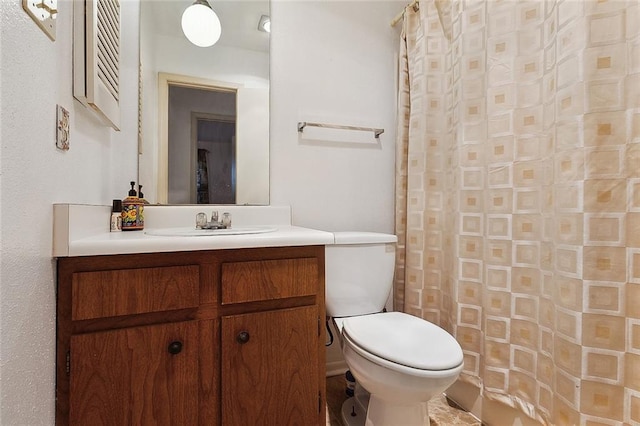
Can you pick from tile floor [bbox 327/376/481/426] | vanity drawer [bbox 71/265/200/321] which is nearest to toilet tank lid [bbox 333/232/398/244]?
vanity drawer [bbox 71/265/200/321]

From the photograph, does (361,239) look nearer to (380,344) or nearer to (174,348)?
(380,344)

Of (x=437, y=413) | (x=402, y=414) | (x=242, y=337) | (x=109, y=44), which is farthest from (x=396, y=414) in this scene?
(x=109, y=44)

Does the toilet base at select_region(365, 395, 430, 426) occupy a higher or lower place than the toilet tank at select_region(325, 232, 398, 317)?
lower

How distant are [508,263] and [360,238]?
23.6 inches

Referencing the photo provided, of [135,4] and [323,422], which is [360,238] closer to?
[323,422]

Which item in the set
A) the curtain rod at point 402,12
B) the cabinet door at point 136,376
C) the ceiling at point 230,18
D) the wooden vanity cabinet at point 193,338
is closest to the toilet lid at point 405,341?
the wooden vanity cabinet at point 193,338

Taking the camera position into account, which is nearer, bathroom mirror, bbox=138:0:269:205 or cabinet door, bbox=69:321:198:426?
cabinet door, bbox=69:321:198:426

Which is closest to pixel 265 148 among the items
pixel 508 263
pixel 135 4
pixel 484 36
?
pixel 135 4

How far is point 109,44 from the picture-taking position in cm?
106

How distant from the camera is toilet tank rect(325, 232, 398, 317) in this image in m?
1.38

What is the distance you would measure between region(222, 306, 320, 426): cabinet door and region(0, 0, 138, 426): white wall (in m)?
0.42

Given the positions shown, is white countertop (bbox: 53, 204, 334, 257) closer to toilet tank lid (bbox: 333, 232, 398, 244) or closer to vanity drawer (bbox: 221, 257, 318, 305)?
vanity drawer (bbox: 221, 257, 318, 305)

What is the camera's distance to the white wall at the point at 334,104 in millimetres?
1662

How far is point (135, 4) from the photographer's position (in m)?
1.42
